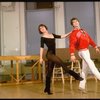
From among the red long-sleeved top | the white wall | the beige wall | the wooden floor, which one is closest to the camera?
the wooden floor

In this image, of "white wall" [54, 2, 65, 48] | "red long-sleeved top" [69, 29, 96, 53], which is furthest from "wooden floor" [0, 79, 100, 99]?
"white wall" [54, 2, 65, 48]

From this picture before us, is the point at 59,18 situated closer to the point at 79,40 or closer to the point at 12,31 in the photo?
the point at 12,31

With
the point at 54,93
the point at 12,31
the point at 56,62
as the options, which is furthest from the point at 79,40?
the point at 12,31

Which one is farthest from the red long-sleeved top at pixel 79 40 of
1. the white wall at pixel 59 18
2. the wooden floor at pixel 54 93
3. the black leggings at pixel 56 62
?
the white wall at pixel 59 18

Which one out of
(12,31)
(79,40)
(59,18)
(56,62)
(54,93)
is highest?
(59,18)

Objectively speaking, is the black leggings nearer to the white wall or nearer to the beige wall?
the beige wall

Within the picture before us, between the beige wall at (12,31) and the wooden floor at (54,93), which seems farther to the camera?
the beige wall at (12,31)

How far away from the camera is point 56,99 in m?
4.93

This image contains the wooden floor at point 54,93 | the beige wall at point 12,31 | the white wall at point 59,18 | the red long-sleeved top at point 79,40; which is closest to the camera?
the wooden floor at point 54,93

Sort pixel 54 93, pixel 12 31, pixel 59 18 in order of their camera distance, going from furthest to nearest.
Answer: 1. pixel 59 18
2. pixel 12 31
3. pixel 54 93

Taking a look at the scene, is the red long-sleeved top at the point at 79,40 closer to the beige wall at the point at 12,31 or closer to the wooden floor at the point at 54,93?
the wooden floor at the point at 54,93

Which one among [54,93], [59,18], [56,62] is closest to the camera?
[56,62]

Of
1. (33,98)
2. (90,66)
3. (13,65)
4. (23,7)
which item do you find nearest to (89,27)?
(23,7)

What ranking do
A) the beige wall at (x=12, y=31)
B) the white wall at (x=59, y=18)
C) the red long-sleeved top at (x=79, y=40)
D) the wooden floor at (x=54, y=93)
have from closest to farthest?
the wooden floor at (x=54, y=93) < the red long-sleeved top at (x=79, y=40) < the beige wall at (x=12, y=31) < the white wall at (x=59, y=18)
